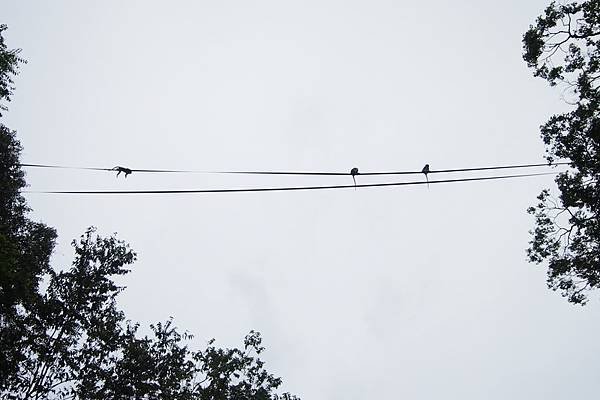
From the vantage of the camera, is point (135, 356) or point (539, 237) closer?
point (539, 237)

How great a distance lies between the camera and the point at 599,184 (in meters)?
9.55

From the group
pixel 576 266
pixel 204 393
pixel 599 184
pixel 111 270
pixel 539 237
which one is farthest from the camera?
pixel 204 393

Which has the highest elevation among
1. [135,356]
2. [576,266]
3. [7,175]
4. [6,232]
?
[7,175]

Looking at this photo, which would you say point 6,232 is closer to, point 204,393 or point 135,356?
point 135,356

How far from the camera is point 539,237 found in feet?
35.8

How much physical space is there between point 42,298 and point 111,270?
9.04 feet

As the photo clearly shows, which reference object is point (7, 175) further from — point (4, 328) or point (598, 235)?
point (598, 235)

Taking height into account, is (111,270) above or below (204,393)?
above

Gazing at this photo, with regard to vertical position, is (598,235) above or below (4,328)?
above

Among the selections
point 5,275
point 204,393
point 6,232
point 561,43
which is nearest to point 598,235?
point 561,43

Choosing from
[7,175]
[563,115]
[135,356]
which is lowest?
[135,356]

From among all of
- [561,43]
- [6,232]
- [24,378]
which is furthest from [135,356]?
[561,43]

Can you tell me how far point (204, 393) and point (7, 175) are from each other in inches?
512

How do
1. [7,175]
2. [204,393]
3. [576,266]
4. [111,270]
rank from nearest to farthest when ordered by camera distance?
[576,266]
[7,175]
[111,270]
[204,393]
